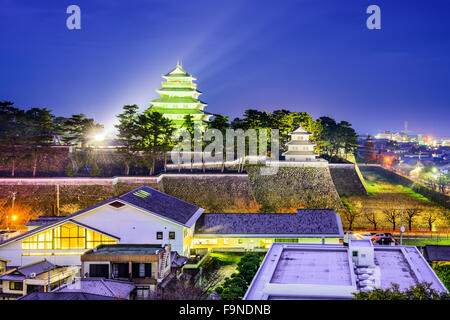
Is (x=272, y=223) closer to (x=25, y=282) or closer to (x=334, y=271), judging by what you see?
(x=334, y=271)

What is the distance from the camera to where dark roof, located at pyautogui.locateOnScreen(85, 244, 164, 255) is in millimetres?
18344

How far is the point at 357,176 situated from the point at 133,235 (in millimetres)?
21816

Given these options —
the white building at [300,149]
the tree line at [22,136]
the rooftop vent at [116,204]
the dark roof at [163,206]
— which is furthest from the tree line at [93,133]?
the rooftop vent at [116,204]

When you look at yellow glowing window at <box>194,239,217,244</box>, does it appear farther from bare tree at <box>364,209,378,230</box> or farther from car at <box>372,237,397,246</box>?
bare tree at <box>364,209,378,230</box>

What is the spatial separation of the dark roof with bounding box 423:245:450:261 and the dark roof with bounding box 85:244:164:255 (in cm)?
1059

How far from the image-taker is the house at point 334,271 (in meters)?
11.6

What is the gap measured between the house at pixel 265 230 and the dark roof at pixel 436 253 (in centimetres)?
396

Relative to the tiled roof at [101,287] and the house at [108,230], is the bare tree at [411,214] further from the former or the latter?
the tiled roof at [101,287]

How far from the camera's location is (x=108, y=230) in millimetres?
21188

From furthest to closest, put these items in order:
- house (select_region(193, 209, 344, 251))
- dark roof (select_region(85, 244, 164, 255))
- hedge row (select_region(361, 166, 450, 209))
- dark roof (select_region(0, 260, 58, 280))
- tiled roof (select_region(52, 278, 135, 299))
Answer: hedge row (select_region(361, 166, 450, 209)) < house (select_region(193, 209, 344, 251)) < dark roof (select_region(85, 244, 164, 255)) < dark roof (select_region(0, 260, 58, 280)) < tiled roof (select_region(52, 278, 135, 299))

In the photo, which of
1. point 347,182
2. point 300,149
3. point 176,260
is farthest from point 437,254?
point 300,149

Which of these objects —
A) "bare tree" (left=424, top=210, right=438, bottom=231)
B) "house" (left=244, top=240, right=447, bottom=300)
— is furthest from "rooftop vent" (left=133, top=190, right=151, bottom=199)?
"bare tree" (left=424, top=210, right=438, bottom=231)

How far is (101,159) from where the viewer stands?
1398 inches

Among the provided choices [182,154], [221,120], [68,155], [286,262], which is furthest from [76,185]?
[286,262]
